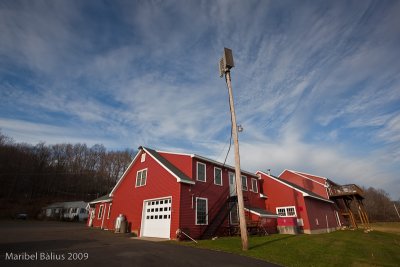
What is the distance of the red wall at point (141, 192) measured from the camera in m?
17.1

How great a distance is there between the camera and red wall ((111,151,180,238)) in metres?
17.1

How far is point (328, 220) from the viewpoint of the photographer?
29.1 meters

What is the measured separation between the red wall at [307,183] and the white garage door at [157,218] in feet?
76.8

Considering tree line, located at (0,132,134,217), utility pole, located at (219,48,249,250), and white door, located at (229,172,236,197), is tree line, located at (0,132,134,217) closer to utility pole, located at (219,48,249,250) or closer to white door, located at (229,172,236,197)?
white door, located at (229,172,236,197)

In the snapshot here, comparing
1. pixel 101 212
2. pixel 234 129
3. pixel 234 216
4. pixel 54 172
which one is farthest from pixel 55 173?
pixel 234 129

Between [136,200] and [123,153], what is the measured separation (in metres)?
51.6

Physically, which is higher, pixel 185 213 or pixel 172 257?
pixel 185 213

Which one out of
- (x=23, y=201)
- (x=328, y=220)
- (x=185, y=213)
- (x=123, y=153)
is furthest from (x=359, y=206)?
(x=23, y=201)

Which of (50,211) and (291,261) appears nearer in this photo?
(291,261)

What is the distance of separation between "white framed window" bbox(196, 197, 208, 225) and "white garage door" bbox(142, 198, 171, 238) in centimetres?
223

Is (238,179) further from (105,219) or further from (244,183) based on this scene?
(105,219)

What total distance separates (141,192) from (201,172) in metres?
5.74

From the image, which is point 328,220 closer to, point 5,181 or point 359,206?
point 359,206

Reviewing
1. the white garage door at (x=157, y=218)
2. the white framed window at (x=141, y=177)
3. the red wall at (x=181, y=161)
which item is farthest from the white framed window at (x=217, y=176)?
the white framed window at (x=141, y=177)
